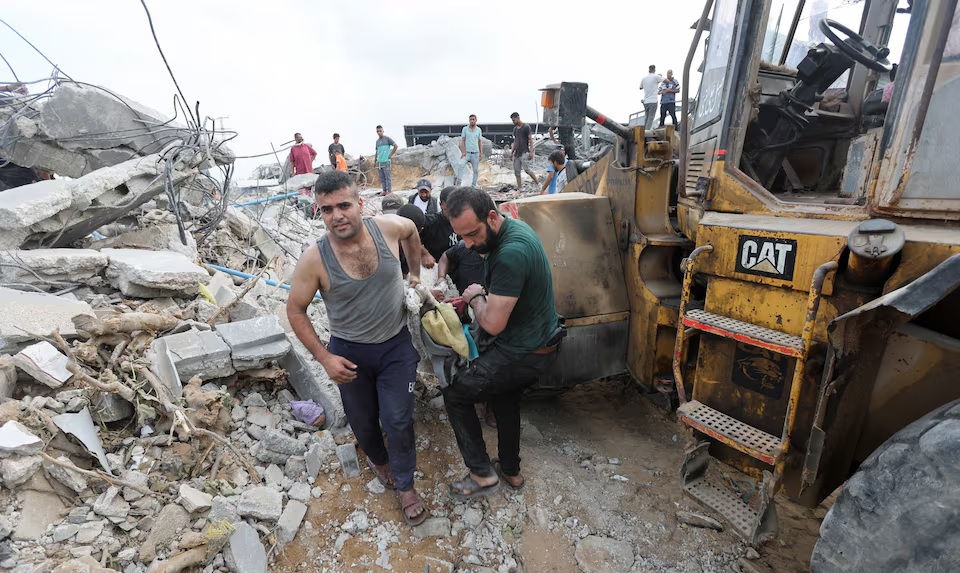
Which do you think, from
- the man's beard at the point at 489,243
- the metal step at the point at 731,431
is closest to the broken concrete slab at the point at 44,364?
the man's beard at the point at 489,243

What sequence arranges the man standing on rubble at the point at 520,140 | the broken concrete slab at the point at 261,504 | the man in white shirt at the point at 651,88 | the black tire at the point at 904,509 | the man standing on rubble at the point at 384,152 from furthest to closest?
the man standing on rubble at the point at 384,152 → the man in white shirt at the point at 651,88 → the man standing on rubble at the point at 520,140 → the broken concrete slab at the point at 261,504 → the black tire at the point at 904,509

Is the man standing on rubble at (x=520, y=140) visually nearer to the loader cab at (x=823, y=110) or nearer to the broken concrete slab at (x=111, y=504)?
the loader cab at (x=823, y=110)

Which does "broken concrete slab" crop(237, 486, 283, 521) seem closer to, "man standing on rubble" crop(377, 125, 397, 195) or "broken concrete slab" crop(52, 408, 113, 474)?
"broken concrete slab" crop(52, 408, 113, 474)

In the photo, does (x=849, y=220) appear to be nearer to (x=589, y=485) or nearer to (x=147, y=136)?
(x=589, y=485)

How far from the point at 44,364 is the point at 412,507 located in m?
2.10

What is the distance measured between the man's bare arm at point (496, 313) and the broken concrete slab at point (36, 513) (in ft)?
6.94

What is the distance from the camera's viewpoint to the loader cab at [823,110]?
164 cm

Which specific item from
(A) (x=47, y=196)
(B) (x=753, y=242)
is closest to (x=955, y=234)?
(B) (x=753, y=242)

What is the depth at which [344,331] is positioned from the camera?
2570 mm

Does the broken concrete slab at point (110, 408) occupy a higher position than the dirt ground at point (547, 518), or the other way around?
the broken concrete slab at point (110, 408)

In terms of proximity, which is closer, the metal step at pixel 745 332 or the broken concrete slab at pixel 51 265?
the metal step at pixel 745 332

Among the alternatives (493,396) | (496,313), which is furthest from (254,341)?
(496,313)

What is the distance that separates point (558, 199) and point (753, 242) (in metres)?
1.49

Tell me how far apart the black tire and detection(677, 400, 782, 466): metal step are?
1.29ft
